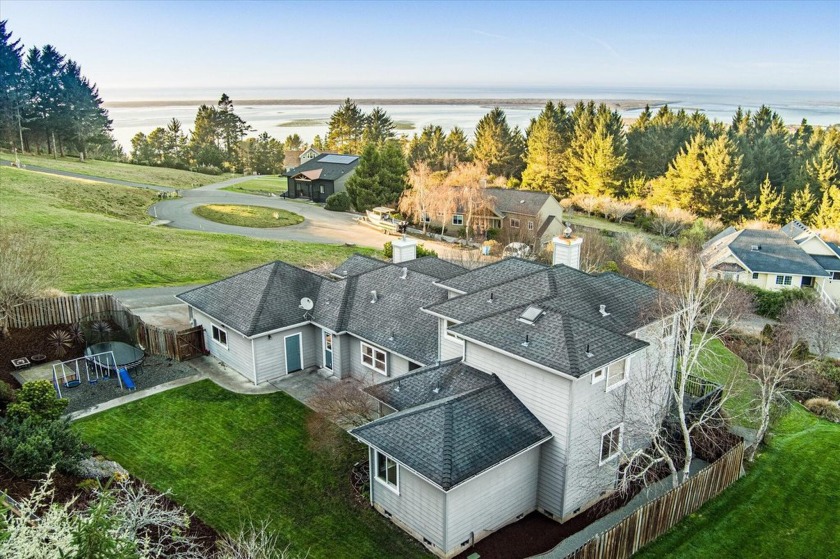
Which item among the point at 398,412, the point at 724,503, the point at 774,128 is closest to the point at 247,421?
the point at 398,412

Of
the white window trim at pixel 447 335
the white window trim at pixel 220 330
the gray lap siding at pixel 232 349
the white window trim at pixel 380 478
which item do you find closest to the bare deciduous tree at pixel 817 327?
the white window trim at pixel 447 335

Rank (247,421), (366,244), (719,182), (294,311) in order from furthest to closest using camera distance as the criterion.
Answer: (719,182), (366,244), (294,311), (247,421)

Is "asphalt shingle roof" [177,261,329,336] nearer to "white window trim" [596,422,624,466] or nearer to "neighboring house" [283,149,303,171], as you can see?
"white window trim" [596,422,624,466]

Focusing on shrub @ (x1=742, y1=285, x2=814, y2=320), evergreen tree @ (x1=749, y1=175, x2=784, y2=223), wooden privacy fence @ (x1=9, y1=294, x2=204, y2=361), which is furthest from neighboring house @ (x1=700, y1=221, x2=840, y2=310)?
wooden privacy fence @ (x1=9, y1=294, x2=204, y2=361)

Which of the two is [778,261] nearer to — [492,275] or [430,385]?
[492,275]

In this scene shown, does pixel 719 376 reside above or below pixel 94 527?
below

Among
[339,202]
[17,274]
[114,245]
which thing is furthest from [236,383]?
[339,202]

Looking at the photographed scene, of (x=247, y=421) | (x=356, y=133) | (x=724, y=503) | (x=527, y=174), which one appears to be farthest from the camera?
(x=356, y=133)

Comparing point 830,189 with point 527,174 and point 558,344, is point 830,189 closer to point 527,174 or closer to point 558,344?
point 527,174
